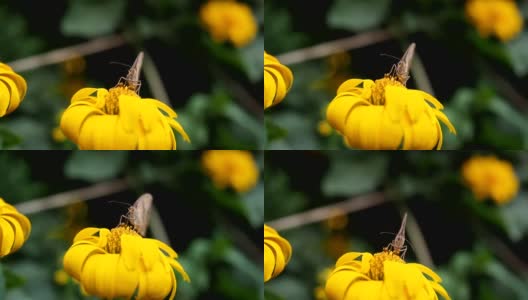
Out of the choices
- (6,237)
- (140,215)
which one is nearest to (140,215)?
(140,215)

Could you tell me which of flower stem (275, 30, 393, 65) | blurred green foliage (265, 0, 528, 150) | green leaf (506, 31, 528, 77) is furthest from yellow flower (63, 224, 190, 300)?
green leaf (506, 31, 528, 77)

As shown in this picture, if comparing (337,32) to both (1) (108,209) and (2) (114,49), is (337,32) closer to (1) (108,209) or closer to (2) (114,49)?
(2) (114,49)

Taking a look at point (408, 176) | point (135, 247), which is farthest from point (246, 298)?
point (408, 176)

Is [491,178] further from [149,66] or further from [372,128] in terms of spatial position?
[149,66]

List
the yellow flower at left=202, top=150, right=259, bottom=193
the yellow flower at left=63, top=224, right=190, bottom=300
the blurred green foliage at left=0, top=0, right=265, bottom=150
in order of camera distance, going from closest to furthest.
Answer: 1. the yellow flower at left=63, top=224, right=190, bottom=300
2. the blurred green foliage at left=0, top=0, right=265, bottom=150
3. the yellow flower at left=202, top=150, right=259, bottom=193

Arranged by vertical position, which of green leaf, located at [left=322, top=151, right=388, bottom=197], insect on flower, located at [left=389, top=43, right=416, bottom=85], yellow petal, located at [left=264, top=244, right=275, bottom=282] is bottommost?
yellow petal, located at [left=264, top=244, right=275, bottom=282]

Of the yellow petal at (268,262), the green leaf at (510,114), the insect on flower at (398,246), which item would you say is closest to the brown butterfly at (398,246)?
the insect on flower at (398,246)

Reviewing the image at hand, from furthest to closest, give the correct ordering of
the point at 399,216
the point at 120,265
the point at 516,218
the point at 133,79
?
the point at 516,218 → the point at 399,216 → the point at 133,79 → the point at 120,265

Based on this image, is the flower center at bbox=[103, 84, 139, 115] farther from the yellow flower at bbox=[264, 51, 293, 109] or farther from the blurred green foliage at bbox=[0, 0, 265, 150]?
the yellow flower at bbox=[264, 51, 293, 109]
